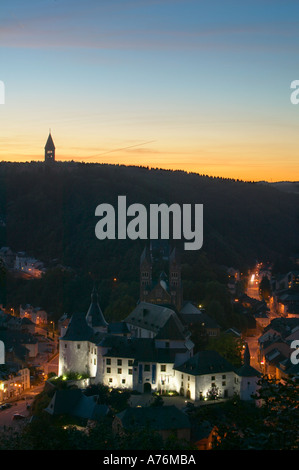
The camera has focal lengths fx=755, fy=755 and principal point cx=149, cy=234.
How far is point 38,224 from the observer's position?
354 ft

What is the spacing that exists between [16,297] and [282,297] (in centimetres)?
2645

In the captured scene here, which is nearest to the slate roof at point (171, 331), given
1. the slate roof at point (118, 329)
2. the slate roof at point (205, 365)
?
the slate roof at point (205, 365)

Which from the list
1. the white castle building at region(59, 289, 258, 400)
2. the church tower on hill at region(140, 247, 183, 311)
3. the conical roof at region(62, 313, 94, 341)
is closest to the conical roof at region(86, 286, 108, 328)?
the white castle building at region(59, 289, 258, 400)

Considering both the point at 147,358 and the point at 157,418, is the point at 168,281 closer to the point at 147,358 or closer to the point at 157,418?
the point at 147,358

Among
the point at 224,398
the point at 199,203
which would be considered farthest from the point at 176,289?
the point at 199,203

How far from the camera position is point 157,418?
1190 inches

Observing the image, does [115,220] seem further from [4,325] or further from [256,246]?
[4,325]

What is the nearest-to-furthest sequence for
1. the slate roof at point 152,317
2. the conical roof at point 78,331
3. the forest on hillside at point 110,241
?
the slate roof at point 152,317, the conical roof at point 78,331, the forest on hillside at point 110,241

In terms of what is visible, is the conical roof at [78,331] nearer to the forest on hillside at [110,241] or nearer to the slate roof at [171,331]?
the slate roof at [171,331]

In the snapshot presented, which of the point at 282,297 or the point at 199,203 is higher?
the point at 199,203

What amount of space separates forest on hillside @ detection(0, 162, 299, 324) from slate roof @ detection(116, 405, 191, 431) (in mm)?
28666

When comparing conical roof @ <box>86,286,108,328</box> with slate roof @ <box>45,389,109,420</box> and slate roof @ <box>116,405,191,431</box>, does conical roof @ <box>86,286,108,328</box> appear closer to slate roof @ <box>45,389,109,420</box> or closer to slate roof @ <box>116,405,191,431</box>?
slate roof @ <box>45,389,109,420</box>

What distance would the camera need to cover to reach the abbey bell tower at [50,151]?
11635cm

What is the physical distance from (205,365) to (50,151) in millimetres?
89706
